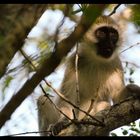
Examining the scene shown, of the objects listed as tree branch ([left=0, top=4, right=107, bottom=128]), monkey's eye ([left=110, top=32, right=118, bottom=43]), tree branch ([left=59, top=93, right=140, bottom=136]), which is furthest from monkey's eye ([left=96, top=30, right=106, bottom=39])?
tree branch ([left=0, top=4, right=107, bottom=128])

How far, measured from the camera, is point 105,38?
819cm

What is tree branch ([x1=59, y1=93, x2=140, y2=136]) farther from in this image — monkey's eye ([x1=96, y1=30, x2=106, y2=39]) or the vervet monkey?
monkey's eye ([x1=96, y1=30, x2=106, y2=39])

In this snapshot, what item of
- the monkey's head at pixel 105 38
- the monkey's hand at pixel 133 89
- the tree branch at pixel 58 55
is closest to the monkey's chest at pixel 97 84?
the monkey's head at pixel 105 38

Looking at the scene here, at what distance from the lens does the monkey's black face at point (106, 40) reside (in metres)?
7.66

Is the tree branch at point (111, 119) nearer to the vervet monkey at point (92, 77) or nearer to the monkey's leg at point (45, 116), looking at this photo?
the vervet monkey at point (92, 77)

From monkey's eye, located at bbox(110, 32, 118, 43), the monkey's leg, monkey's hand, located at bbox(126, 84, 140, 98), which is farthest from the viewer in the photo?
monkey's eye, located at bbox(110, 32, 118, 43)

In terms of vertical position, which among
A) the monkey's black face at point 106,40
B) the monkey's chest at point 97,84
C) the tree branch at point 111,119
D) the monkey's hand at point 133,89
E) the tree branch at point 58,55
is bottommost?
the tree branch at point 111,119

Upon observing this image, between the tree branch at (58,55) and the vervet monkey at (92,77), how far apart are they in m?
5.75

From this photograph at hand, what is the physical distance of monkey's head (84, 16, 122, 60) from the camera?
25.4ft

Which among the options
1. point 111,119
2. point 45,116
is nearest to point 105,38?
point 45,116

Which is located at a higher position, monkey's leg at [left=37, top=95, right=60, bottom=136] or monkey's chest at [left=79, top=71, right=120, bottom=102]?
monkey's chest at [left=79, top=71, right=120, bottom=102]

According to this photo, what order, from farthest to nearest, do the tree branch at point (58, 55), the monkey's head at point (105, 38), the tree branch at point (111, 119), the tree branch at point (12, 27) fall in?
the monkey's head at point (105, 38) < the tree branch at point (111, 119) < the tree branch at point (12, 27) < the tree branch at point (58, 55)

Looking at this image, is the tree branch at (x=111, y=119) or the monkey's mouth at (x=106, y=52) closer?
the tree branch at (x=111, y=119)

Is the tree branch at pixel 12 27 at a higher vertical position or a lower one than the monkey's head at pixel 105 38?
lower
